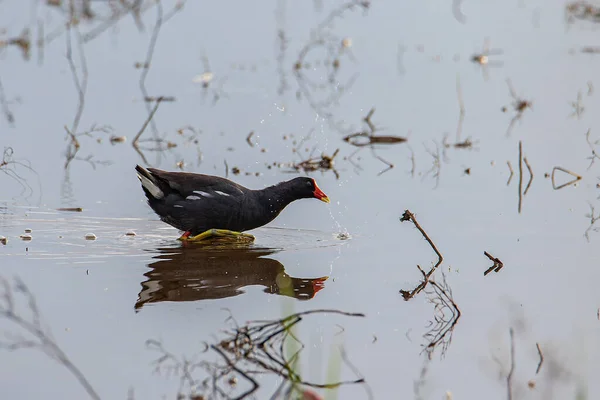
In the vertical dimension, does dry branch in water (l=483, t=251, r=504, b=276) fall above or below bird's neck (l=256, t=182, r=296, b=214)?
below

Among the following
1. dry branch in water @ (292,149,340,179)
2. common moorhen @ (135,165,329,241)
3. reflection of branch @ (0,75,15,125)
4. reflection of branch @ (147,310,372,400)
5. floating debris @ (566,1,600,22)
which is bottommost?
reflection of branch @ (147,310,372,400)

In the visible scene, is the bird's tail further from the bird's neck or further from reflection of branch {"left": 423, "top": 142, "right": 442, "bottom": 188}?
reflection of branch {"left": 423, "top": 142, "right": 442, "bottom": 188}

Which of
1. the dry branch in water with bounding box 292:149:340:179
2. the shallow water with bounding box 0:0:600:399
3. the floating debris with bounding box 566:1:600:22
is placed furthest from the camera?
the floating debris with bounding box 566:1:600:22

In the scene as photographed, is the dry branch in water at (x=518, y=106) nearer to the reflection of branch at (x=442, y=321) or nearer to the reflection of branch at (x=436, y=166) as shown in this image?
the reflection of branch at (x=436, y=166)

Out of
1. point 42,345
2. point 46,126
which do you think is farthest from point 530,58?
point 42,345

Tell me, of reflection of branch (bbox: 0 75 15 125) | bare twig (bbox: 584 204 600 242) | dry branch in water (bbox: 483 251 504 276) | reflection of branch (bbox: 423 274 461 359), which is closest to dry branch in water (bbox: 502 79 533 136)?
bare twig (bbox: 584 204 600 242)

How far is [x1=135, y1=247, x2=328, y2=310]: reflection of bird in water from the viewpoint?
677 cm

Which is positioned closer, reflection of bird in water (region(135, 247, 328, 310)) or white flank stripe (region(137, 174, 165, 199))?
reflection of bird in water (region(135, 247, 328, 310))

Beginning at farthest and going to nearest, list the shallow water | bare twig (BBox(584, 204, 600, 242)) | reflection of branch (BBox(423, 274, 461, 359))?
bare twig (BBox(584, 204, 600, 242)), reflection of branch (BBox(423, 274, 461, 359)), the shallow water

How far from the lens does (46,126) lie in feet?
37.6

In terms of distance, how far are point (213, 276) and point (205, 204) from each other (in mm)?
1169

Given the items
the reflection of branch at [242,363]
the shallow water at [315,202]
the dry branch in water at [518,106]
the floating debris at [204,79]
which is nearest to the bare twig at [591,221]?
the shallow water at [315,202]

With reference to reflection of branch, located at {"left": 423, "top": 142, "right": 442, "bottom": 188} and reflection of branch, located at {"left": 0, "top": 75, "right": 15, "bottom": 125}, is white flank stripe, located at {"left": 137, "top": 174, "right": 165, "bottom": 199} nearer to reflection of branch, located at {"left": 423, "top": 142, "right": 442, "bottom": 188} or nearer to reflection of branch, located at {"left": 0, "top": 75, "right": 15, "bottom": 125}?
reflection of branch, located at {"left": 423, "top": 142, "right": 442, "bottom": 188}

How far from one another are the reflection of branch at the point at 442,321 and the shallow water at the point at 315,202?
3 cm
